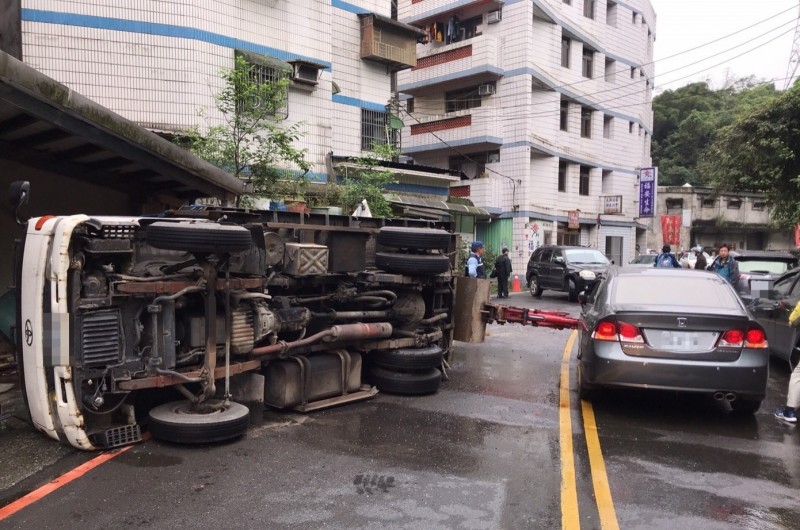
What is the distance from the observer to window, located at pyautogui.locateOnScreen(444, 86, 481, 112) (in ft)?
95.7

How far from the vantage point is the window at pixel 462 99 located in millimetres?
29172

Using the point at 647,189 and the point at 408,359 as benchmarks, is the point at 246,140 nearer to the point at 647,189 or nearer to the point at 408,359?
the point at 408,359

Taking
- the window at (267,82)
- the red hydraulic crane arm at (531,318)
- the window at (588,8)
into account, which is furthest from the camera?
the window at (588,8)

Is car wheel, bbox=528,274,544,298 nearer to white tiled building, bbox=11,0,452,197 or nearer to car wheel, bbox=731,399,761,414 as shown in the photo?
white tiled building, bbox=11,0,452,197

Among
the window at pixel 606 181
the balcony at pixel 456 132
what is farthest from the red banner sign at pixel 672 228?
the balcony at pixel 456 132

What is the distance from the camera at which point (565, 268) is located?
1973cm

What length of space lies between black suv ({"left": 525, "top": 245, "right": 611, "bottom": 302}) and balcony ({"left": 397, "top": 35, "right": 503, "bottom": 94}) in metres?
10.3

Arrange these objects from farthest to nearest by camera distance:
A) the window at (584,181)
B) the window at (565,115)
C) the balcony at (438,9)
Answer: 1. the window at (584,181)
2. the window at (565,115)
3. the balcony at (438,9)

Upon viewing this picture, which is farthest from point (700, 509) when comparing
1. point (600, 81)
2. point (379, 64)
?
point (600, 81)

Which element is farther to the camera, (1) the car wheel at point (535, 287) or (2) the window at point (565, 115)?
(2) the window at point (565, 115)

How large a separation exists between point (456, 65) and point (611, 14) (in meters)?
11.3

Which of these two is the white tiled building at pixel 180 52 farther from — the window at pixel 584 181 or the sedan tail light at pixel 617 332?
the window at pixel 584 181

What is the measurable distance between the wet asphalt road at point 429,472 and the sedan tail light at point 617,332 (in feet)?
2.82

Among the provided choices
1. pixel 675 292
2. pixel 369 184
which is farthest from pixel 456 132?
pixel 675 292
